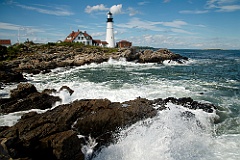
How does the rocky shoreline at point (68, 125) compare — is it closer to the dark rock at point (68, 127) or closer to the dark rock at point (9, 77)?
the dark rock at point (68, 127)

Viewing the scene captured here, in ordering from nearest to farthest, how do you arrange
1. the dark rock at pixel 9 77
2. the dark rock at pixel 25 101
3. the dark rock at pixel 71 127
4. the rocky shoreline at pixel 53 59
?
the dark rock at pixel 71 127, the dark rock at pixel 25 101, the dark rock at pixel 9 77, the rocky shoreline at pixel 53 59

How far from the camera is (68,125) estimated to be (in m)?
9.59

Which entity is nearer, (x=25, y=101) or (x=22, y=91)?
(x=25, y=101)

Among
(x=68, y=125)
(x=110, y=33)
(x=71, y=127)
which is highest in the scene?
(x=110, y=33)

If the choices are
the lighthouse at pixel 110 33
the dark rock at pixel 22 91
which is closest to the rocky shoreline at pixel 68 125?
the dark rock at pixel 22 91

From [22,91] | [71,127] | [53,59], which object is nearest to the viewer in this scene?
[71,127]

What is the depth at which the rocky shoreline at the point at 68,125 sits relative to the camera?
293 inches

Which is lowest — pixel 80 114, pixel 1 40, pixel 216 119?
pixel 216 119

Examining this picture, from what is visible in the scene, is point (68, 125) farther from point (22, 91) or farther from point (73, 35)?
point (73, 35)

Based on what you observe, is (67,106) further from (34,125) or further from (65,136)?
(65,136)

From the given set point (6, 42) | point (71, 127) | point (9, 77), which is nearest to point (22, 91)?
point (71, 127)

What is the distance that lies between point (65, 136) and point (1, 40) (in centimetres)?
7666

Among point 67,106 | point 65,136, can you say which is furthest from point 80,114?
point 65,136

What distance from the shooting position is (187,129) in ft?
35.8
